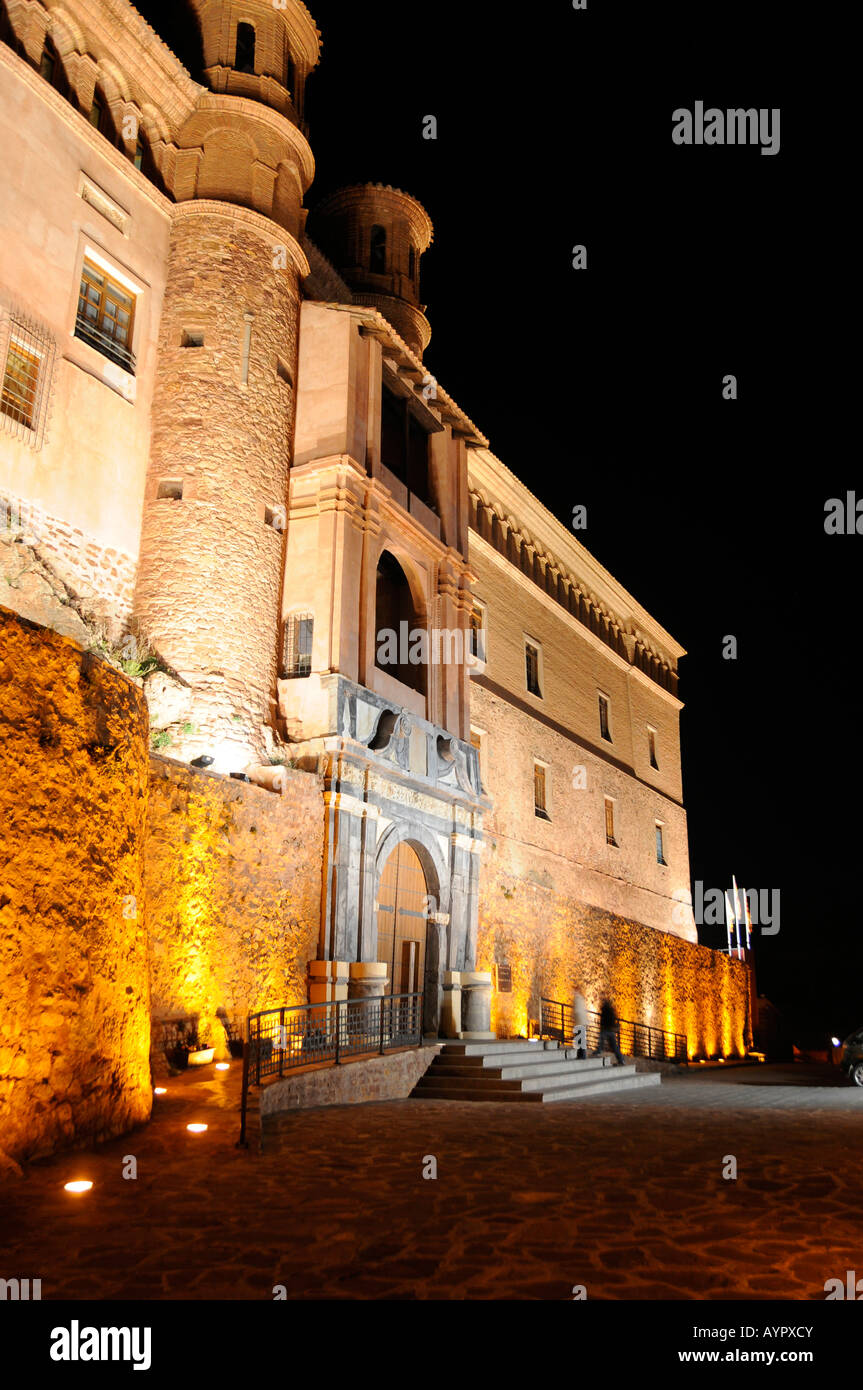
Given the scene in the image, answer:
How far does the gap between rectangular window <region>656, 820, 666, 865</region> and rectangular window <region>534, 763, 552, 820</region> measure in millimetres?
10114

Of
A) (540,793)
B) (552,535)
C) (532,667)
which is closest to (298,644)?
(540,793)

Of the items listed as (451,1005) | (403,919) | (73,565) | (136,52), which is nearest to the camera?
(73,565)

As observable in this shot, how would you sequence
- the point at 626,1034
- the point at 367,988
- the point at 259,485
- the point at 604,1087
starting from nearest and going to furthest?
the point at 367,988
the point at 604,1087
the point at 259,485
the point at 626,1034

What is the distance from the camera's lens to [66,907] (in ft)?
25.6

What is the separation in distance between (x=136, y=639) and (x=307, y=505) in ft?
14.6

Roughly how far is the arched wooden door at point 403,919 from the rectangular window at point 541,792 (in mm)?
7561

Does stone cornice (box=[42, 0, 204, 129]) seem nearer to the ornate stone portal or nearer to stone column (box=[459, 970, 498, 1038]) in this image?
the ornate stone portal

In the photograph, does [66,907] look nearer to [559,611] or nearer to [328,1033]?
[328,1033]

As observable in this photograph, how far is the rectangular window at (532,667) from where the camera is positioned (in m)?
27.4

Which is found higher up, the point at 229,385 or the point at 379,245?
the point at 379,245

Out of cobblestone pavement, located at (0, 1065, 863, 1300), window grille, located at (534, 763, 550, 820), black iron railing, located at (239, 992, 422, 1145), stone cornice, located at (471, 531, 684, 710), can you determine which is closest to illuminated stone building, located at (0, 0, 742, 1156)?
black iron railing, located at (239, 992, 422, 1145)

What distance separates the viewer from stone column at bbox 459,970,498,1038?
17906mm

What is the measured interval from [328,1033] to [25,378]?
10.5m
